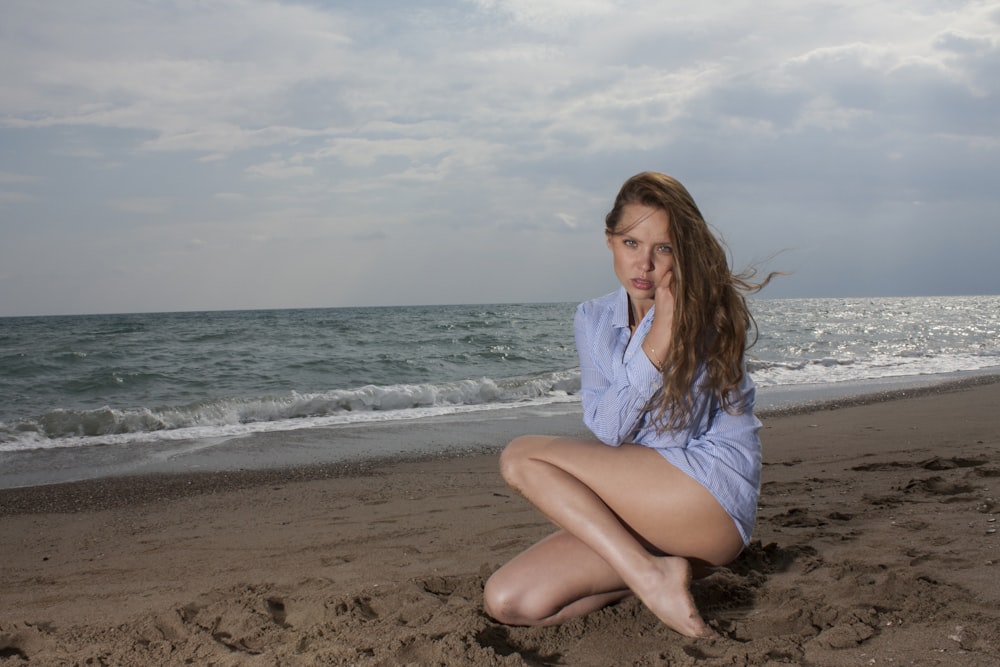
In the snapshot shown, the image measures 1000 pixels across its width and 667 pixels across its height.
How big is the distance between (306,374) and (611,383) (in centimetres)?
1300

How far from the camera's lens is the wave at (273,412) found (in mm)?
8766

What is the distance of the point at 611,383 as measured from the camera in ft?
9.02

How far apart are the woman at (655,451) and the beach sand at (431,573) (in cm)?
17

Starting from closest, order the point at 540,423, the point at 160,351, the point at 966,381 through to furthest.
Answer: the point at 540,423 < the point at 966,381 < the point at 160,351

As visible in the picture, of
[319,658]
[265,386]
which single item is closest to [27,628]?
[319,658]

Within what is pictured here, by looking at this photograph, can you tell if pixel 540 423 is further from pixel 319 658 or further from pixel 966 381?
pixel 966 381

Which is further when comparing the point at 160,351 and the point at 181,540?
the point at 160,351

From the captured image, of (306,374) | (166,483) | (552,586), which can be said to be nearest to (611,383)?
(552,586)

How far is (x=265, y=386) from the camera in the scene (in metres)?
13.3

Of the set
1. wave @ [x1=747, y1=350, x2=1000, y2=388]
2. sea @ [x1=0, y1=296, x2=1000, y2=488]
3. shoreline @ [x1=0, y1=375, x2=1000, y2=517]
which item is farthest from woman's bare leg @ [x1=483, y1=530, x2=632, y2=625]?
wave @ [x1=747, y1=350, x2=1000, y2=388]

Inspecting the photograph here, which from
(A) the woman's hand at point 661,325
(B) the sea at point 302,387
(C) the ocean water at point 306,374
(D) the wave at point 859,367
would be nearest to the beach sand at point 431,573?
(A) the woman's hand at point 661,325

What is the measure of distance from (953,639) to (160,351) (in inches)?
745

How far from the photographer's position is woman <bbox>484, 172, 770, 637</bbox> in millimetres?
2492

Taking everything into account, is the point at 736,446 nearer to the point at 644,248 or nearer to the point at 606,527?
the point at 606,527
